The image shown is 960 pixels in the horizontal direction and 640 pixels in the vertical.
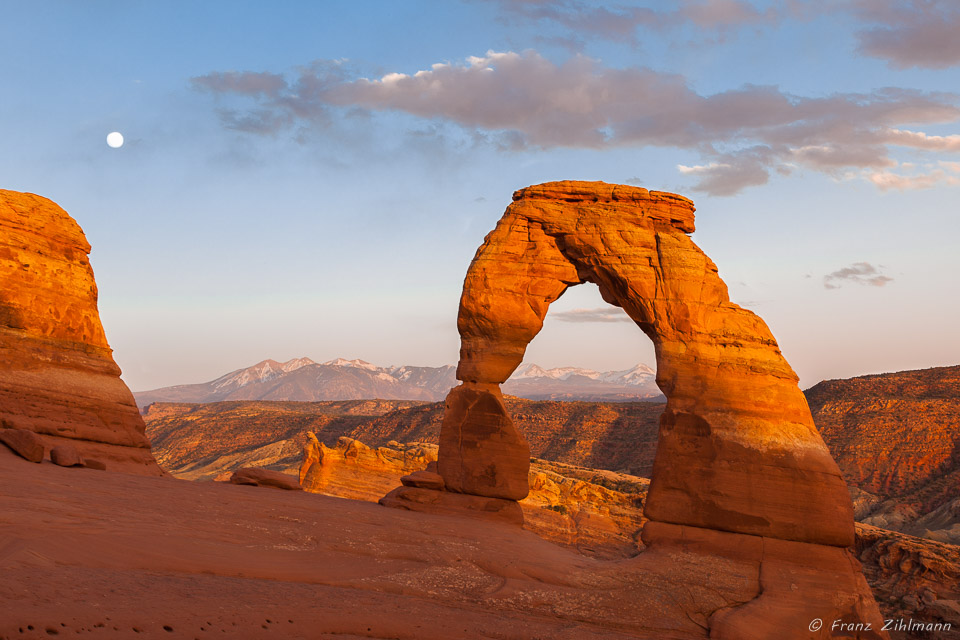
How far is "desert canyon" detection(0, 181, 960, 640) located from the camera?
864 centimetres

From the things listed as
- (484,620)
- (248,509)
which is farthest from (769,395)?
(248,509)

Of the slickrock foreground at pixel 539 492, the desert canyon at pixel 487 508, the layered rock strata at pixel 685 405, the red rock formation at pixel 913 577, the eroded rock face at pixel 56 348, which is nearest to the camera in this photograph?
the desert canyon at pixel 487 508

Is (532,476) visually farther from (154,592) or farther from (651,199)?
(154,592)

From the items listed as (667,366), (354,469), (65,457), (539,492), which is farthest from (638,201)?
(354,469)

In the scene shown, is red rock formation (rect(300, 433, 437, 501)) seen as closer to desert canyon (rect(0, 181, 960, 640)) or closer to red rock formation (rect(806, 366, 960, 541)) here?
desert canyon (rect(0, 181, 960, 640))

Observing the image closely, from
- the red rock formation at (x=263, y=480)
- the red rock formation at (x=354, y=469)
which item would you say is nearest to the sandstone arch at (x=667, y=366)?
the red rock formation at (x=263, y=480)

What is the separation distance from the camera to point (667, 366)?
56.1 ft

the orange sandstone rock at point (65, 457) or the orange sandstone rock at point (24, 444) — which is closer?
the orange sandstone rock at point (24, 444)

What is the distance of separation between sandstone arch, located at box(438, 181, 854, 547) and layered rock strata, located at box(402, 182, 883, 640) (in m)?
0.03

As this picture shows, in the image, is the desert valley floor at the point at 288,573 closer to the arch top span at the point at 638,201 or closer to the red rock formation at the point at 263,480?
the red rock formation at the point at 263,480

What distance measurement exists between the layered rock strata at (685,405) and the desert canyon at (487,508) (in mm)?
45

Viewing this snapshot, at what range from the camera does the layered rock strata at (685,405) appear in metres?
14.6

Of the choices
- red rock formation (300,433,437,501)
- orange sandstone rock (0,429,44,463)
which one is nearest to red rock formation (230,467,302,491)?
orange sandstone rock (0,429,44,463)

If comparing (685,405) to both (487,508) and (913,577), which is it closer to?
(487,508)
